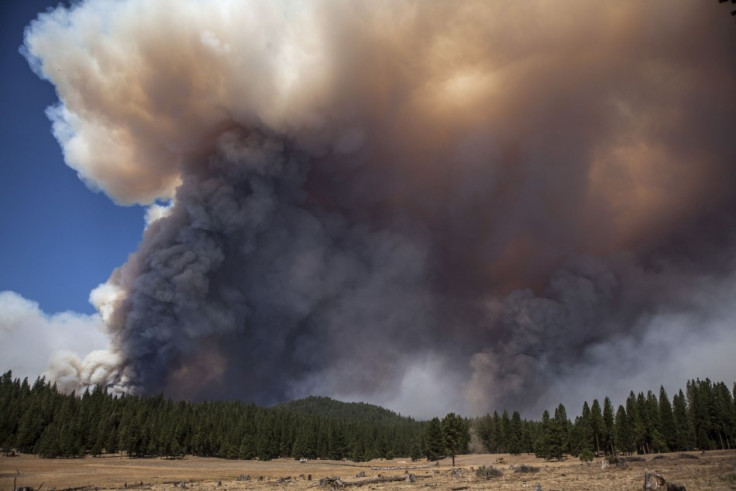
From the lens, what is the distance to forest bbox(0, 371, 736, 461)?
9794cm

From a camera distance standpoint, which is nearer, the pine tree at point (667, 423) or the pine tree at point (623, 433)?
the pine tree at point (667, 423)

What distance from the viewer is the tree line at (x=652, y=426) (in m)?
107

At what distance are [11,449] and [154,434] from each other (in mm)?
29004

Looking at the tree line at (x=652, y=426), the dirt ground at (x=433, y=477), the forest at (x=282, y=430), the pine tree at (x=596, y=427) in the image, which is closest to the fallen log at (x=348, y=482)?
the dirt ground at (x=433, y=477)

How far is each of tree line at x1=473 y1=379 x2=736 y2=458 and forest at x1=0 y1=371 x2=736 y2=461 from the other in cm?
24

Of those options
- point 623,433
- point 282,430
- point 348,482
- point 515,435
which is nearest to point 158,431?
point 282,430

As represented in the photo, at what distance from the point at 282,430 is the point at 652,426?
97878 millimetres

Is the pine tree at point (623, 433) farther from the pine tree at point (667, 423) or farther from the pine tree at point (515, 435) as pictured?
the pine tree at point (515, 435)

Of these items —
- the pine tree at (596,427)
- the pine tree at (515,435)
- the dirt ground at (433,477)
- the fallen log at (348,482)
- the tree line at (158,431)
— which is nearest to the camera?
the dirt ground at (433,477)

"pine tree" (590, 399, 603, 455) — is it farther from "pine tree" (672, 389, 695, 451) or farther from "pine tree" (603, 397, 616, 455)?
"pine tree" (672, 389, 695, 451)

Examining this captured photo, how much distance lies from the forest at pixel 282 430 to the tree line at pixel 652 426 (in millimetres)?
235

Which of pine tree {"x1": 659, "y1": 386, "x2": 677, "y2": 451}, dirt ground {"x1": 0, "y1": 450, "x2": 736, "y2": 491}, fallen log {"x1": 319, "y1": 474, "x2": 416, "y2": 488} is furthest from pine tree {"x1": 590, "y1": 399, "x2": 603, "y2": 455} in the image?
fallen log {"x1": 319, "y1": 474, "x2": 416, "y2": 488}

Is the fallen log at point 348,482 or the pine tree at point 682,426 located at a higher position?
the pine tree at point 682,426

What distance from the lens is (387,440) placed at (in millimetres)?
146875
